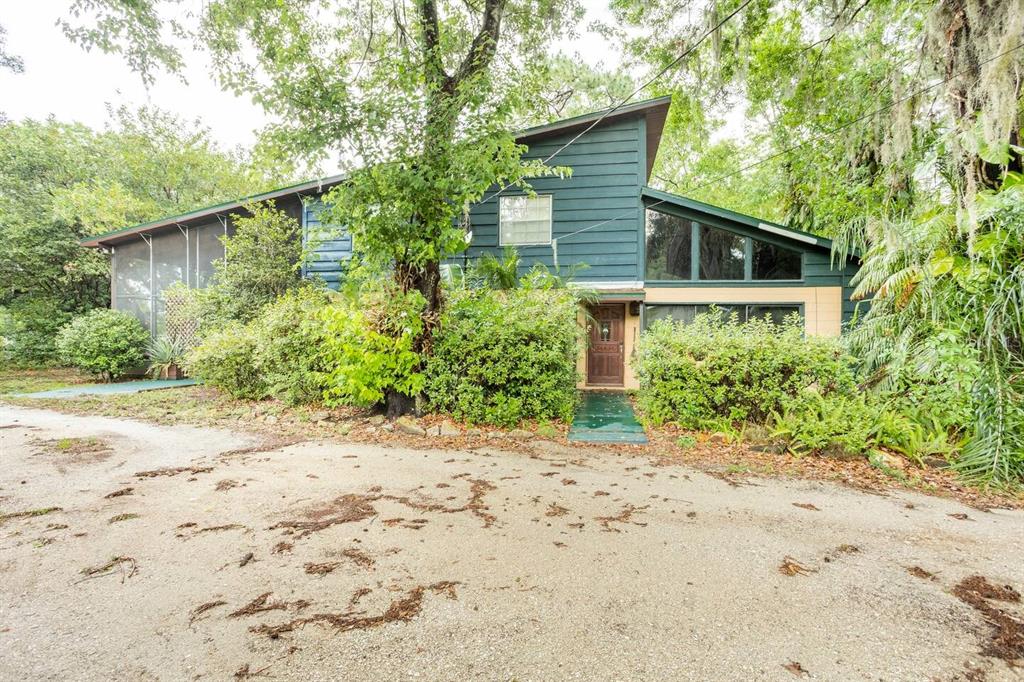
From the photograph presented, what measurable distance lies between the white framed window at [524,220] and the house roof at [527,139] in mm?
1372

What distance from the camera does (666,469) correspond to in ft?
15.1

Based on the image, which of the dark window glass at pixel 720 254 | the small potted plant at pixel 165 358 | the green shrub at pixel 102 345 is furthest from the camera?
the small potted plant at pixel 165 358

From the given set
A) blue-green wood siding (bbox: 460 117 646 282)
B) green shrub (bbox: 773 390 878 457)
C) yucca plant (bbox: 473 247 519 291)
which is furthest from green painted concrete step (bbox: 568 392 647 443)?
blue-green wood siding (bbox: 460 117 646 282)

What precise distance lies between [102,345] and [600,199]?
39.9ft

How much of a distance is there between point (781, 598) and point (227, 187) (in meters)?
23.4

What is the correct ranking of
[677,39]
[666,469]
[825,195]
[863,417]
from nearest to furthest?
[666,469] < [863,417] < [677,39] < [825,195]

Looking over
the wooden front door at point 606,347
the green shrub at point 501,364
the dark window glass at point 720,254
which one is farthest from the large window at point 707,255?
the green shrub at point 501,364

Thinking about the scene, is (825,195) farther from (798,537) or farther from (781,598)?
(781,598)

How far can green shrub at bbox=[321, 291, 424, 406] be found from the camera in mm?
6055

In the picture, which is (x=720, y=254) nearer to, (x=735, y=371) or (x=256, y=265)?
(x=735, y=371)

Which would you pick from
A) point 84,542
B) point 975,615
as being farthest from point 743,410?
point 84,542

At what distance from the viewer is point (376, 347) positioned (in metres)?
6.13

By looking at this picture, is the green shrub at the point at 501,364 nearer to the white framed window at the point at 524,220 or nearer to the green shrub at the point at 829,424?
the green shrub at the point at 829,424

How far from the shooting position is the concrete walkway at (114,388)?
8.71 meters
